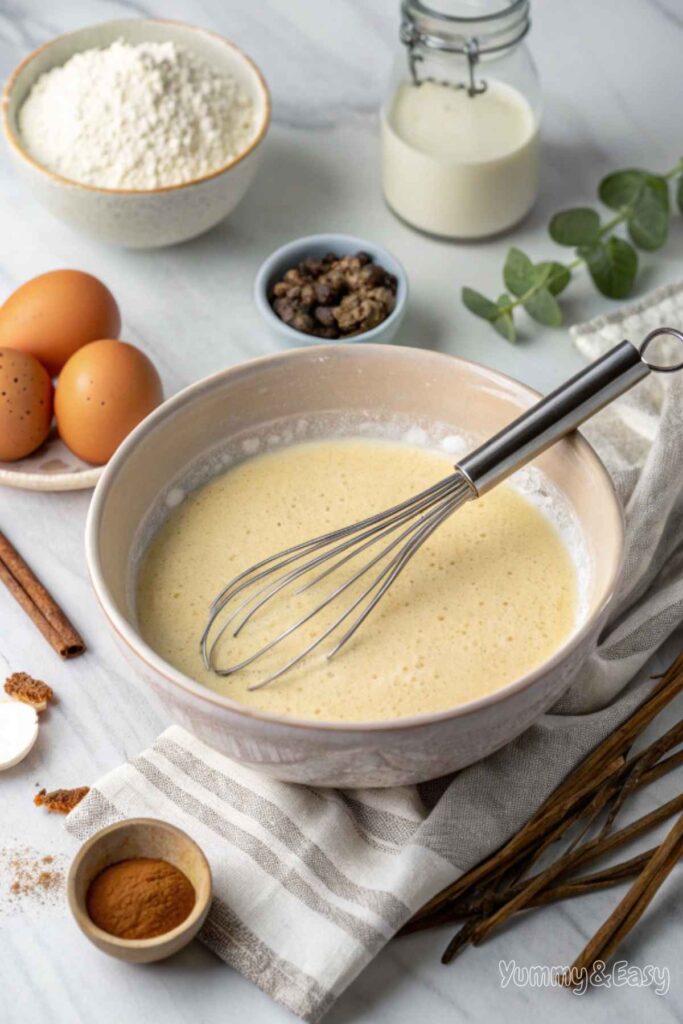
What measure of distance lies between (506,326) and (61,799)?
30.3 inches

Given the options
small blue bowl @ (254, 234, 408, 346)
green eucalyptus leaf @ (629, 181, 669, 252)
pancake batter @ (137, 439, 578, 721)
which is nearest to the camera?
pancake batter @ (137, 439, 578, 721)

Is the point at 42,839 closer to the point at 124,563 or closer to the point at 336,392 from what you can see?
the point at 124,563

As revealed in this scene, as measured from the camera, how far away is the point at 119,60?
1.57m

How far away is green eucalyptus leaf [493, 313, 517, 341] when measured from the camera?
4.90ft

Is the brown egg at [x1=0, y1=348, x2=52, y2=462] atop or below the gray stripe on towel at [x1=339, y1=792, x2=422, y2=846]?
atop

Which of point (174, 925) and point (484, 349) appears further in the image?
point (484, 349)

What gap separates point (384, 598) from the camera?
1.07 m

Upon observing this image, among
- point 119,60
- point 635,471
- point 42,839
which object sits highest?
point 119,60

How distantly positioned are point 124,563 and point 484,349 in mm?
611

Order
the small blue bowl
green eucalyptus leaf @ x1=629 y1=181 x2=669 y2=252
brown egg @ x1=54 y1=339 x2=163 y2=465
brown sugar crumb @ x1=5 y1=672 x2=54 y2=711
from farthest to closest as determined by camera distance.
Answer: green eucalyptus leaf @ x1=629 y1=181 x2=669 y2=252
the small blue bowl
brown egg @ x1=54 y1=339 x2=163 y2=465
brown sugar crumb @ x1=5 y1=672 x2=54 y2=711

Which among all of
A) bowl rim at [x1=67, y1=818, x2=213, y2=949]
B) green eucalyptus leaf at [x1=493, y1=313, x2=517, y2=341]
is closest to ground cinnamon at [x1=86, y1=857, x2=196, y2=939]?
bowl rim at [x1=67, y1=818, x2=213, y2=949]

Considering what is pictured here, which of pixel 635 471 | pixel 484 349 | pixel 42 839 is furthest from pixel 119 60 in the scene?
pixel 42 839

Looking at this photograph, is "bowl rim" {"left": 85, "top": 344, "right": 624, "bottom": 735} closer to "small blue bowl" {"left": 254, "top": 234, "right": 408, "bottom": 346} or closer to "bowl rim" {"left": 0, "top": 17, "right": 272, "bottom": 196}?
"small blue bowl" {"left": 254, "top": 234, "right": 408, "bottom": 346}

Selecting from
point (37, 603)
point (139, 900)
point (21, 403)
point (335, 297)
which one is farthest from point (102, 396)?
point (139, 900)
